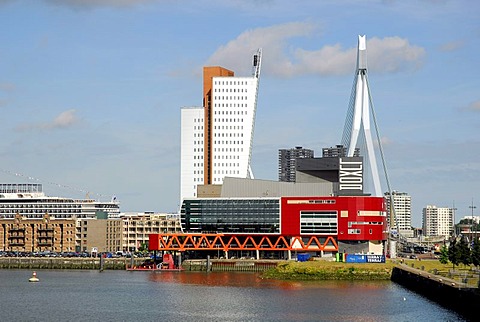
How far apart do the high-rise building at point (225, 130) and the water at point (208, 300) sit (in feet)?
186

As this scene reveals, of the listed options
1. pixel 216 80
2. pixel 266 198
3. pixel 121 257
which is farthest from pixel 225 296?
pixel 216 80

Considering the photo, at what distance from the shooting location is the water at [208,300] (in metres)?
75.9

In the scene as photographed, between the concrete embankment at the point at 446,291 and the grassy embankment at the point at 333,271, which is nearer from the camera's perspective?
the concrete embankment at the point at 446,291

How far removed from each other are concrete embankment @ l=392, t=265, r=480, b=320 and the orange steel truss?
37.4 metres

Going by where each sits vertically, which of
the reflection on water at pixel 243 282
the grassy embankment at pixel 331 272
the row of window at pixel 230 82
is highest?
the row of window at pixel 230 82

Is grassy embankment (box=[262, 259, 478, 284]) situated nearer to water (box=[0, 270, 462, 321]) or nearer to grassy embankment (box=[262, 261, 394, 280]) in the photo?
grassy embankment (box=[262, 261, 394, 280])

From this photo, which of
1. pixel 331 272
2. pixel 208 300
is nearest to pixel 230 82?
pixel 331 272

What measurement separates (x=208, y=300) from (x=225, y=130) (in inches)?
3576

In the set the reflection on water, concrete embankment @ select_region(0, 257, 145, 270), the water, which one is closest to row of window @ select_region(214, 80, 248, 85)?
concrete embankment @ select_region(0, 257, 145, 270)

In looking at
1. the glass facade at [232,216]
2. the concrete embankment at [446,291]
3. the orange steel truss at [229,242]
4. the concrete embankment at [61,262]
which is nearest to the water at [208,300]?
the concrete embankment at [446,291]

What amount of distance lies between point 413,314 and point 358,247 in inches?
2783

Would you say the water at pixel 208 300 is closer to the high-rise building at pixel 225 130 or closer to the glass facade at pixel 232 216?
the glass facade at pixel 232 216

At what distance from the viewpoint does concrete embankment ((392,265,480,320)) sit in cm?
7250

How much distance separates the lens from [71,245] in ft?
649
